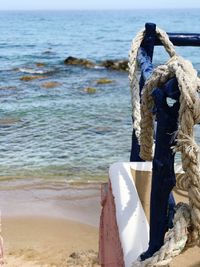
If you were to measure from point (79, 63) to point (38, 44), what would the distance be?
14.5 metres

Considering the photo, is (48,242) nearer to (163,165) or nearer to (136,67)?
(136,67)

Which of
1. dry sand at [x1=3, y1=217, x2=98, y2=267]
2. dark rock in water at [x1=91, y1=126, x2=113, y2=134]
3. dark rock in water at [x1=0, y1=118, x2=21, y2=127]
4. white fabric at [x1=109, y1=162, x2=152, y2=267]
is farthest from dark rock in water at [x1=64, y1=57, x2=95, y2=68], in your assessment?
white fabric at [x1=109, y1=162, x2=152, y2=267]

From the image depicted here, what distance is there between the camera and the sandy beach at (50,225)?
548cm

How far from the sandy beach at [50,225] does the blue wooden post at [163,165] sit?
13.0 feet

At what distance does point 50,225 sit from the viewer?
6508mm

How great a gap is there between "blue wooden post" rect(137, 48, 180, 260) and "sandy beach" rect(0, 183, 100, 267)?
156 inches

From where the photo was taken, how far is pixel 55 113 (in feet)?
44.3

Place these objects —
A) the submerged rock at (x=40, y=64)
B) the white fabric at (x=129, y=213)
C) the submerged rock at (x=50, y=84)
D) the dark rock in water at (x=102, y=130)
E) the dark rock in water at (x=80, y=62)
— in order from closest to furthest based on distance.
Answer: the white fabric at (x=129, y=213) → the dark rock in water at (x=102, y=130) → the submerged rock at (x=50, y=84) → the dark rock in water at (x=80, y=62) → the submerged rock at (x=40, y=64)

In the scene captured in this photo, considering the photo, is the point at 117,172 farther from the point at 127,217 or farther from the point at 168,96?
the point at 168,96

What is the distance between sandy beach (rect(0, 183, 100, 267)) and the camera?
18.0ft

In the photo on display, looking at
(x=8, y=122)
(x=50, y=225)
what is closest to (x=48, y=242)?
(x=50, y=225)

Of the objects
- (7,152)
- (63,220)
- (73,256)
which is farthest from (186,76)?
(7,152)

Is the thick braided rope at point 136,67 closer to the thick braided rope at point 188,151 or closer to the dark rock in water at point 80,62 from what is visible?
the thick braided rope at point 188,151

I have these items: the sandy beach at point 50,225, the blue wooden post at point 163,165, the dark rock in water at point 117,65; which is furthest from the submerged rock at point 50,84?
the blue wooden post at point 163,165
